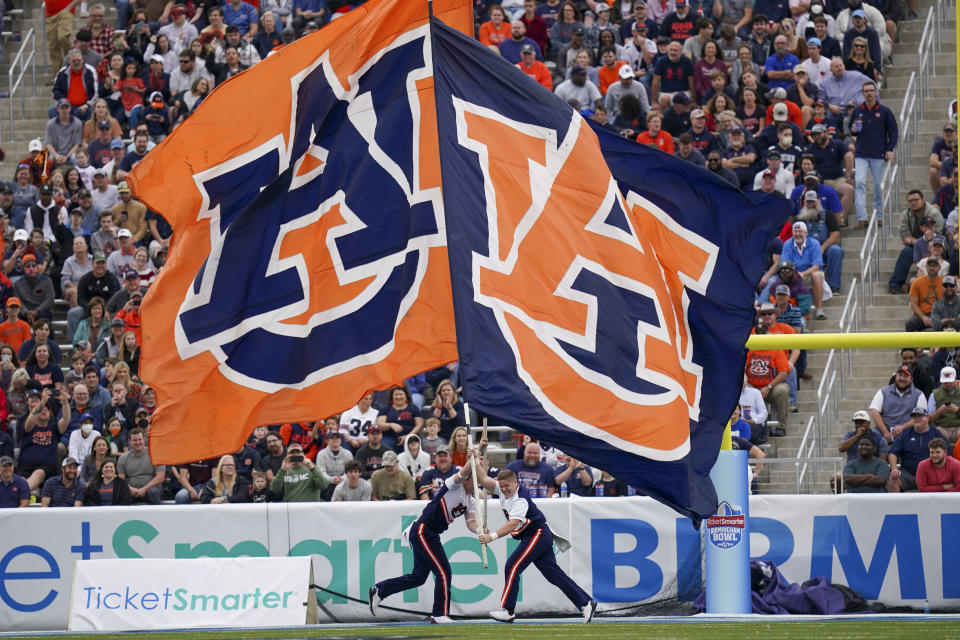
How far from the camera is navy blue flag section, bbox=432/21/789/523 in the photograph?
10.2m

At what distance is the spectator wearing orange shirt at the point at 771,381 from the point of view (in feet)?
62.4

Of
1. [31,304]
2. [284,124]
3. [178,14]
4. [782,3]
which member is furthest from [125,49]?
[284,124]

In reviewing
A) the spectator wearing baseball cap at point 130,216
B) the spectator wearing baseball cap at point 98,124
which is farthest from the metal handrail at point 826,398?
the spectator wearing baseball cap at point 98,124

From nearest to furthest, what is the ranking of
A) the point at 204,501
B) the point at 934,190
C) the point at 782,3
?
the point at 204,501
the point at 934,190
the point at 782,3

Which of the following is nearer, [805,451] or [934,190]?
→ [805,451]

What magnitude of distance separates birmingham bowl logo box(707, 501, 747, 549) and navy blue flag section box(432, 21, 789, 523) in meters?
3.35

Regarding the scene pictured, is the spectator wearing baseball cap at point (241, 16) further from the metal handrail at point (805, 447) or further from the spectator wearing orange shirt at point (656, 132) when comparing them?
the metal handrail at point (805, 447)

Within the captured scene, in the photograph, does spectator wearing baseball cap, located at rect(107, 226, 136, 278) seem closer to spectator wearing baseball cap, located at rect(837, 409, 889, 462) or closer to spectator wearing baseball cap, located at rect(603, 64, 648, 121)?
spectator wearing baseball cap, located at rect(603, 64, 648, 121)

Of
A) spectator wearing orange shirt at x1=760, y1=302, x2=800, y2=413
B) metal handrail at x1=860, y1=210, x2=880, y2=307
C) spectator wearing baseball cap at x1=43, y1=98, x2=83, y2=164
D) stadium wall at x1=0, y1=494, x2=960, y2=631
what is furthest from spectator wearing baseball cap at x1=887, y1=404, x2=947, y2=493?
spectator wearing baseball cap at x1=43, y1=98, x2=83, y2=164

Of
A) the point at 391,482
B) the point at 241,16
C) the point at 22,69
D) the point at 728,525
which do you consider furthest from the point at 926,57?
the point at 22,69

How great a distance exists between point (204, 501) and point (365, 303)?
8.01m

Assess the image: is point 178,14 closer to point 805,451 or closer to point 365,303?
point 805,451

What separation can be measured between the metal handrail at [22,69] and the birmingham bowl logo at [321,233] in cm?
1711

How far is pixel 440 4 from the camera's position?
38.3 ft
